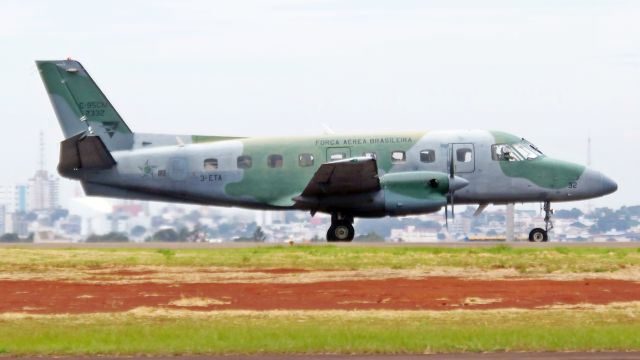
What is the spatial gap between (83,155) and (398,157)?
1136cm

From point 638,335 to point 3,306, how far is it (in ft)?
48.4

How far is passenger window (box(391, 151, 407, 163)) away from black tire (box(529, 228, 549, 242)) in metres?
5.44

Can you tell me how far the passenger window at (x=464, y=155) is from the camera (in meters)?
49.3

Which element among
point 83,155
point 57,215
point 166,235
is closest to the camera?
point 83,155

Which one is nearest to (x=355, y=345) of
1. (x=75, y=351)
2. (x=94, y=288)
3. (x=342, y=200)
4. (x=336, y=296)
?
(x=75, y=351)

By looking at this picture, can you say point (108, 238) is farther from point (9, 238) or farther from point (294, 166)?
point (294, 166)

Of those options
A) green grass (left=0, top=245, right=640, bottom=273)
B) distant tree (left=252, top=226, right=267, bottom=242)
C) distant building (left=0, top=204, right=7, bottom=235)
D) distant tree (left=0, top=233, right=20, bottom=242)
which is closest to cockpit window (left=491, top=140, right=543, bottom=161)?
green grass (left=0, top=245, right=640, bottom=273)

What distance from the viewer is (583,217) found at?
264 ft

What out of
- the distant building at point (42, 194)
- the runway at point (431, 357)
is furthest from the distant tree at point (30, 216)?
the runway at point (431, 357)

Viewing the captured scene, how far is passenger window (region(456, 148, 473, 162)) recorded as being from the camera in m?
49.3

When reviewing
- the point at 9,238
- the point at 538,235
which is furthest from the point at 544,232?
the point at 9,238

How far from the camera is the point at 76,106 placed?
173 feet

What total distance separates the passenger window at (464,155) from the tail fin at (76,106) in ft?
40.6

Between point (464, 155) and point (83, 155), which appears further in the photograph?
point (83, 155)
